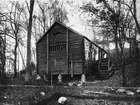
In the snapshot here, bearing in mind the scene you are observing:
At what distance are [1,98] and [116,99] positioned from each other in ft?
21.6

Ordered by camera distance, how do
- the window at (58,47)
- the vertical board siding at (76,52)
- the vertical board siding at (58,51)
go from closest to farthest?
the vertical board siding at (76,52), the vertical board siding at (58,51), the window at (58,47)

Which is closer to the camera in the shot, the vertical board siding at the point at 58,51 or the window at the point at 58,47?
the vertical board siding at the point at 58,51

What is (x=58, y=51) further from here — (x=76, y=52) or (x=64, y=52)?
(x=76, y=52)

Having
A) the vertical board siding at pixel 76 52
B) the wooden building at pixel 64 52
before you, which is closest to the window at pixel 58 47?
the wooden building at pixel 64 52

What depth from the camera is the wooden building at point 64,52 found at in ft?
62.0

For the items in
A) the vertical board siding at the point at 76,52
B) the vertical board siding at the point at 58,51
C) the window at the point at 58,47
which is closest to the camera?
the vertical board siding at the point at 76,52

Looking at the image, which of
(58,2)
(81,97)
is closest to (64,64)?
(81,97)

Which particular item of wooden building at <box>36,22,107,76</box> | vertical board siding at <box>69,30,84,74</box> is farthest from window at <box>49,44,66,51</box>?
vertical board siding at <box>69,30,84,74</box>

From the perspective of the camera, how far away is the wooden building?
18.9 m

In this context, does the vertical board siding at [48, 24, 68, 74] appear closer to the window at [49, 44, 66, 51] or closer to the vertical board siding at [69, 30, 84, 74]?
the window at [49, 44, 66, 51]

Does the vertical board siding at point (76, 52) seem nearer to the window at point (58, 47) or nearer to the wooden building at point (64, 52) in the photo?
the wooden building at point (64, 52)

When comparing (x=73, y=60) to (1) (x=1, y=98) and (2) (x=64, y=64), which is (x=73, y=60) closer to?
(2) (x=64, y=64)

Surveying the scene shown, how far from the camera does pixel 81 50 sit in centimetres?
1880

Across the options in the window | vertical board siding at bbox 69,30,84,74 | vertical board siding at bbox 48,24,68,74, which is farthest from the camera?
the window
